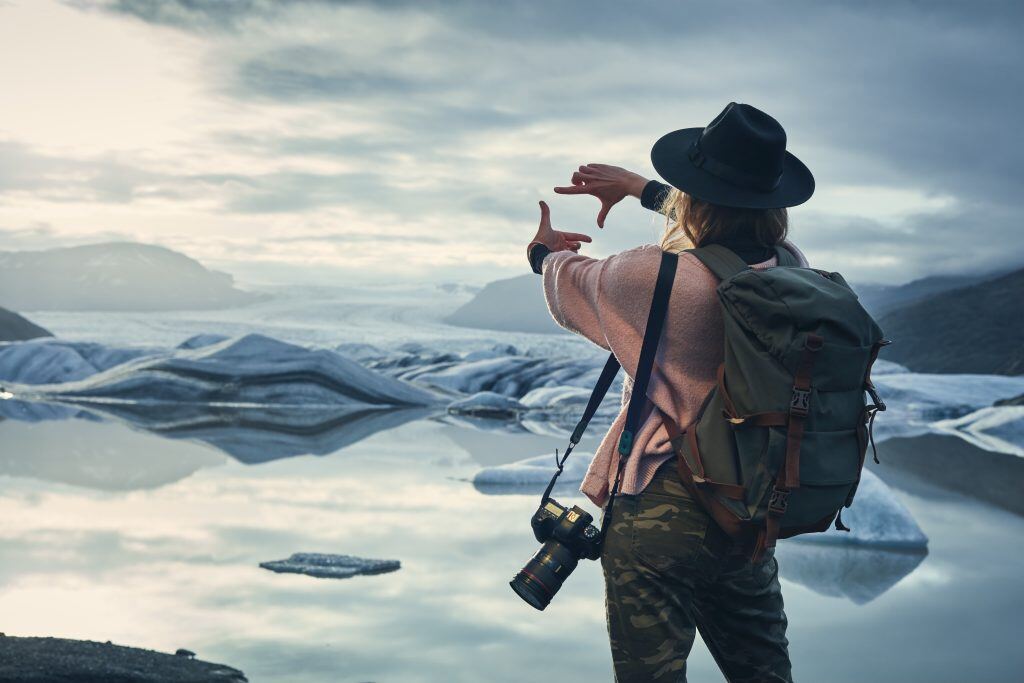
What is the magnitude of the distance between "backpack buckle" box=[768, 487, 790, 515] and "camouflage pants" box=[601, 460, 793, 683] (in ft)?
0.42

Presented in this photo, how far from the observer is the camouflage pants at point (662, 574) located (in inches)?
76.5

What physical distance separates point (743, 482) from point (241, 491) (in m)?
4.73

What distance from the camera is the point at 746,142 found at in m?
2.04

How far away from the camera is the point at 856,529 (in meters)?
5.24

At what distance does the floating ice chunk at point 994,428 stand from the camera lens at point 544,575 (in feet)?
28.1

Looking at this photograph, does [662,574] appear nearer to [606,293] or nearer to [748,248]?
[606,293]

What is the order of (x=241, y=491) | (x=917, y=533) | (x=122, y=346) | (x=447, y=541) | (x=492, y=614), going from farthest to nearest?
(x=122, y=346), (x=241, y=491), (x=917, y=533), (x=447, y=541), (x=492, y=614)

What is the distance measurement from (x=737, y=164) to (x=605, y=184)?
1.24 ft

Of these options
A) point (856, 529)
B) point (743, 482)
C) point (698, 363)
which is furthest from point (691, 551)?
point (856, 529)

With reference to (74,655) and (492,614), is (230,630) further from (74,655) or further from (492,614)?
(492,614)

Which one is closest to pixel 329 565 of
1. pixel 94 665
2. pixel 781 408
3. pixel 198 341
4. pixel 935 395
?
pixel 94 665

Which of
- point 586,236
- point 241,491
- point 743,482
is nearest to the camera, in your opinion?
point 743,482

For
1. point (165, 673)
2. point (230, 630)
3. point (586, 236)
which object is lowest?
point (165, 673)

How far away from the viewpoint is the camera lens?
217cm
